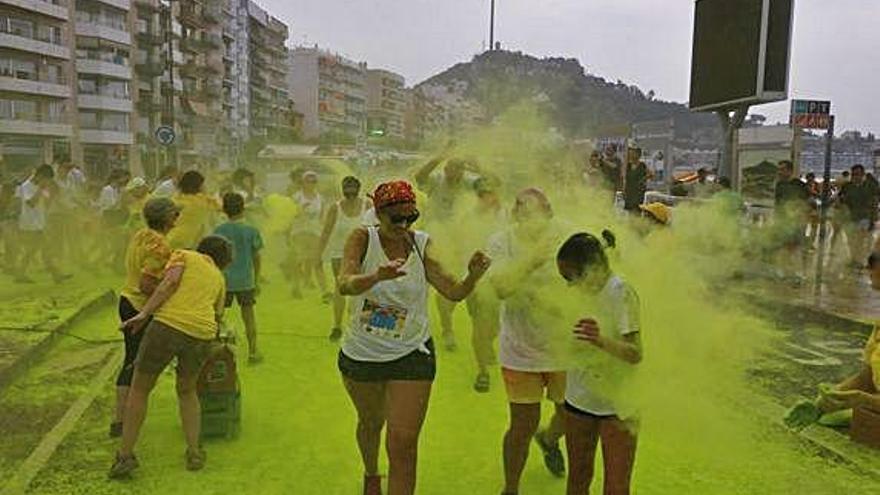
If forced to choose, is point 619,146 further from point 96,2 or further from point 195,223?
point 96,2

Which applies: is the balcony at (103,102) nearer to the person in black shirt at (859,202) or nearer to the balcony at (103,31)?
the balcony at (103,31)

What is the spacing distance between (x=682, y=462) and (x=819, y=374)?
Result: 9.81ft

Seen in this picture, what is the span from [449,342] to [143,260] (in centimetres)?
335

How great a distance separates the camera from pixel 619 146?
16.5 meters

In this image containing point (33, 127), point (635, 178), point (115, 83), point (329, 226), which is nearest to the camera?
point (329, 226)

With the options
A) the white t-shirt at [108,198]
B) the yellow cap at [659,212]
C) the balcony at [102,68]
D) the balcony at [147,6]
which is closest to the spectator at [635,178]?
the yellow cap at [659,212]

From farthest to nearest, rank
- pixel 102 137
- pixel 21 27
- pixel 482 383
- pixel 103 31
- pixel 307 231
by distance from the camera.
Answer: pixel 103 31 < pixel 102 137 < pixel 21 27 < pixel 307 231 < pixel 482 383

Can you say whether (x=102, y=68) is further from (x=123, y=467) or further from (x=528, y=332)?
(x=528, y=332)

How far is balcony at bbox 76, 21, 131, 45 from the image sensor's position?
62219mm

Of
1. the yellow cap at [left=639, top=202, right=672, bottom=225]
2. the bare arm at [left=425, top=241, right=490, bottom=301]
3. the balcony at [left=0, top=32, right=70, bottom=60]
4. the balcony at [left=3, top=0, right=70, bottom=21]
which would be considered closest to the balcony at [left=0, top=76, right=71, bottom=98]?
the balcony at [left=0, top=32, right=70, bottom=60]

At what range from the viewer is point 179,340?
452 centimetres

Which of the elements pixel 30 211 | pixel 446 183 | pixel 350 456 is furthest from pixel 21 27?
pixel 350 456

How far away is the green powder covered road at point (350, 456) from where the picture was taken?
4.49 m

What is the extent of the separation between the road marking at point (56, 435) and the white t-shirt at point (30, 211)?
17.5ft
